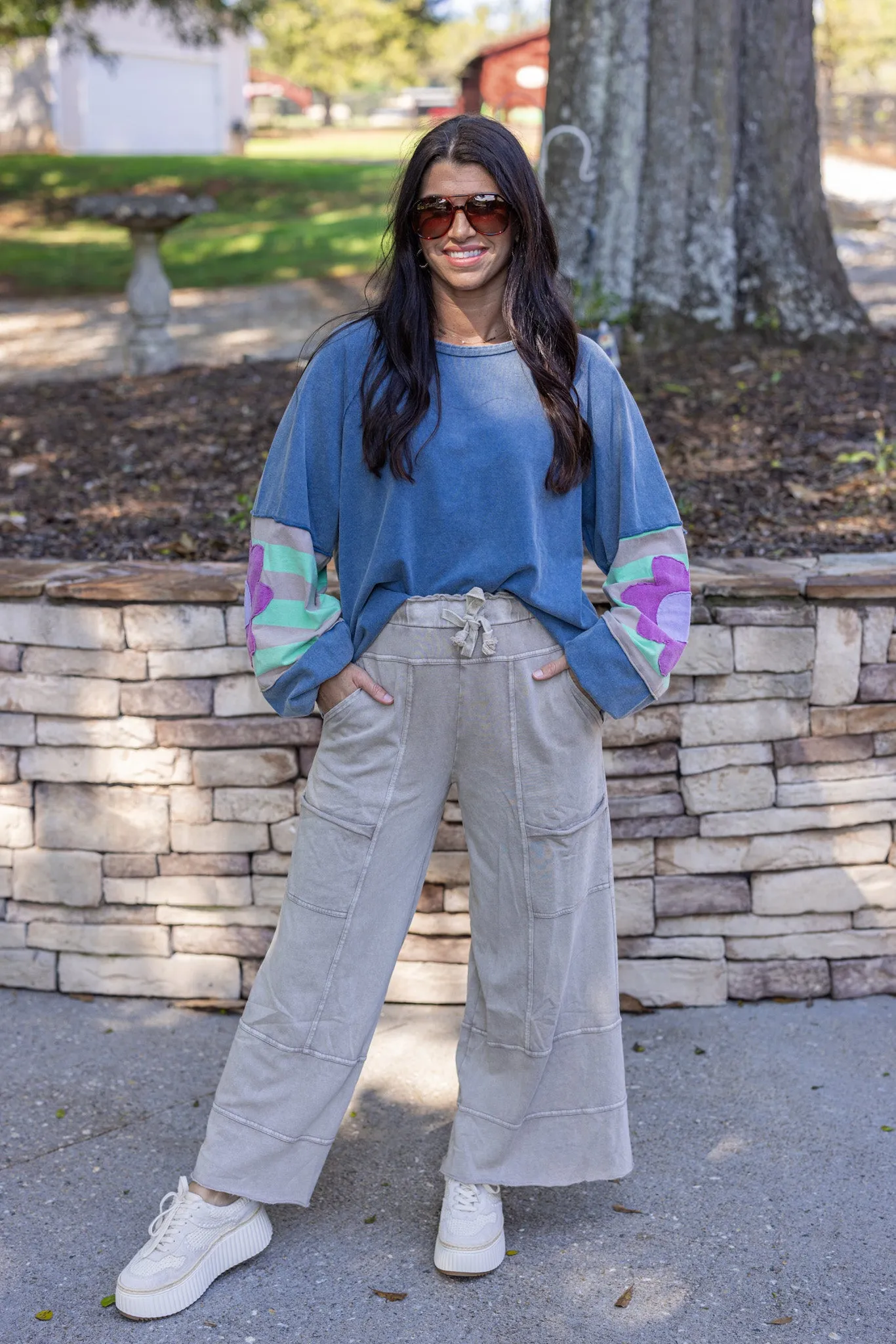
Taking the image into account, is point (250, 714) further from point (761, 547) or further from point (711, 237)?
point (711, 237)

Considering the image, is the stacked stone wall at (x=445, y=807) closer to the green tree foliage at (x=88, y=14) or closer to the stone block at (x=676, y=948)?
the stone block at (x=676, y=948)

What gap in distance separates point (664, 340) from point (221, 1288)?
14.0 feet

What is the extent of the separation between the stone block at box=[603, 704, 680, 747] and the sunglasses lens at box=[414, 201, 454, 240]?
1.34 m

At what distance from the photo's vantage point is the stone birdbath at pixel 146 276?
6.98 m

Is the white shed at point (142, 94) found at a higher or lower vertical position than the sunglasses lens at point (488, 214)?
higher

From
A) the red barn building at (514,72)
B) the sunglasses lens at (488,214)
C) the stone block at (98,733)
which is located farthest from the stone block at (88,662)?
the red barn building at (514,72)

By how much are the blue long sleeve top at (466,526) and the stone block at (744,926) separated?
117 centimetres

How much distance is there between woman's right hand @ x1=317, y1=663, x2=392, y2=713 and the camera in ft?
7.39

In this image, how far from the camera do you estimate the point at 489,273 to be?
87.1 inches

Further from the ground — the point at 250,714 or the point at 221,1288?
the point at 250,714

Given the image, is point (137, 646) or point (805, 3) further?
point (805, 3)

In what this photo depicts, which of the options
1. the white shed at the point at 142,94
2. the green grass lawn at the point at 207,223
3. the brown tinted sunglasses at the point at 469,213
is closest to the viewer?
the brown tinted sunglasses at the point at 469,213

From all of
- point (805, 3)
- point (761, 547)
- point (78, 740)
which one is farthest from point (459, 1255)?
point (805, 3)

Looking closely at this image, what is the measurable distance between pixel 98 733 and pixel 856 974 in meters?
1.94
